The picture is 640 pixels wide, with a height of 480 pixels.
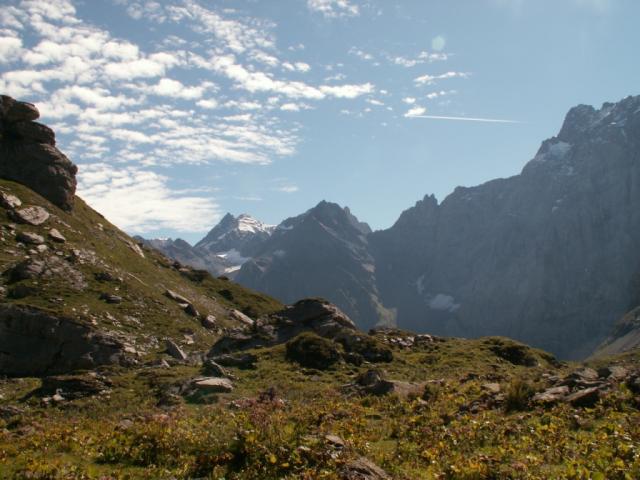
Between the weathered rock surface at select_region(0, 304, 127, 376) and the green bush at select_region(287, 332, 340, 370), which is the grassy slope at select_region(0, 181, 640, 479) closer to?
the green bush at select_region(287, 332, 340, 370)

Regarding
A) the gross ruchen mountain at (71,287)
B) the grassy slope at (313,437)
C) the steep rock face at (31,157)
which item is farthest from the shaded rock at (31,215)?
the grassy slope at (313,437)

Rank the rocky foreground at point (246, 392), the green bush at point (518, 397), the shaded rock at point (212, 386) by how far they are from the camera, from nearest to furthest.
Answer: the rocky foreground at point (246, 392)
the green bush at point (518, 397)
the shaded rock at point (212, 386)

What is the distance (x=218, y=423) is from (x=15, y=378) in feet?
110

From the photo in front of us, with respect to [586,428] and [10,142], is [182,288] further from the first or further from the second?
[586,428]

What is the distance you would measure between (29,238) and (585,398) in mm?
65392

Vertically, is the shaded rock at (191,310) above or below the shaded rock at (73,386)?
above

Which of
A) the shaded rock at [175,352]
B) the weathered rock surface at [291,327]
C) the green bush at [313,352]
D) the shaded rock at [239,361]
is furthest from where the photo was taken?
the weathered rock surface at [291,327]

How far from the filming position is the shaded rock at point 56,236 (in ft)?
223

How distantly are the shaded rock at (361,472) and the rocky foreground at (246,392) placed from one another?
0.16 ft

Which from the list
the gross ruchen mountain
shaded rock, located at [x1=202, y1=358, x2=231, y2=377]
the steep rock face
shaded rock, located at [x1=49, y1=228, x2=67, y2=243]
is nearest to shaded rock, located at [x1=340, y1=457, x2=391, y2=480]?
shaded rock, located at [x1=202, y1=358, x2=231, y2=377]

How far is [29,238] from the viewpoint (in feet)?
213

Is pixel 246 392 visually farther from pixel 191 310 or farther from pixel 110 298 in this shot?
pixel 191 310

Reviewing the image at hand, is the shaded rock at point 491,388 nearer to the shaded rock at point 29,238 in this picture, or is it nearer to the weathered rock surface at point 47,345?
the weathered rock surface at point 47,345

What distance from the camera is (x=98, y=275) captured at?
213 ft
